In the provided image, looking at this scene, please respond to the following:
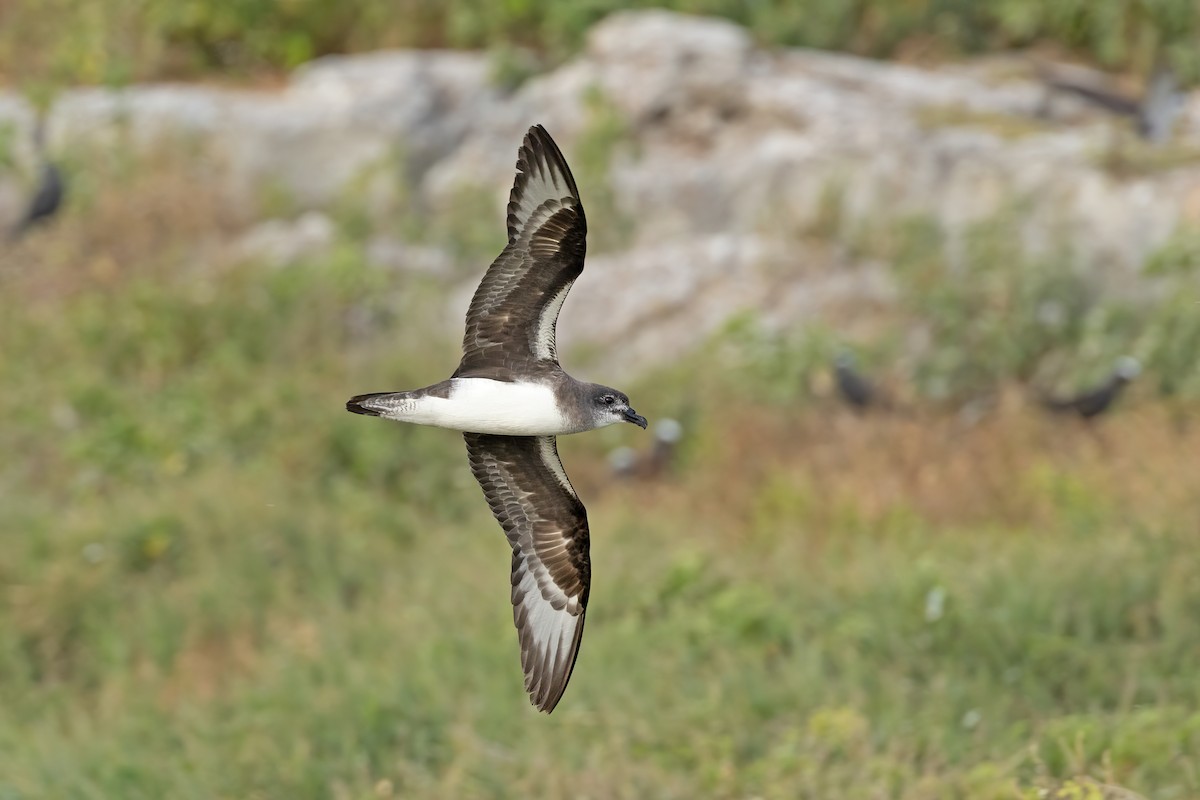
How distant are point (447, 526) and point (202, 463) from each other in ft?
5.80

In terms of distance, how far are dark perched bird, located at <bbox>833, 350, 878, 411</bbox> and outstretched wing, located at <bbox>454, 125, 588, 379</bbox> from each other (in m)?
5.78

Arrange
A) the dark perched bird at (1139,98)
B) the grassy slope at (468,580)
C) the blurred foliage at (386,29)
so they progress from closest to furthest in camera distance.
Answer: the grassy slope at (468,580), the dark perched bird at (1139,98), the blurred foliage at (386,29)

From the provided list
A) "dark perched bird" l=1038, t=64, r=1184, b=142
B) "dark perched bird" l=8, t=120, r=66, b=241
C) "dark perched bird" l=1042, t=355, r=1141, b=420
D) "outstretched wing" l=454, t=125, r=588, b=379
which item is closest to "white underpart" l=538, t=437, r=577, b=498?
"outstretched wing" l=454, t=125, r=588, b=379

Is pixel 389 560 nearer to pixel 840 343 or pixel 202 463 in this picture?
pixel 202 463

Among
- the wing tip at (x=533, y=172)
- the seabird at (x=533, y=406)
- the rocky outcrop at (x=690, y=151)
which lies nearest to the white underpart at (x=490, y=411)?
the seabird at (x=533, y=406)

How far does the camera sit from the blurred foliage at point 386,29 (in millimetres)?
13898

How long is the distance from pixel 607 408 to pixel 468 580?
172 inches

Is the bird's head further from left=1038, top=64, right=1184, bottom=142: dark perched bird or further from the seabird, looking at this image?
left=1038, top=64, right=1184, bottom=142: dark perched bird

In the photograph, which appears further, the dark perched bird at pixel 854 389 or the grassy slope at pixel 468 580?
the dark perched bird at pixel 854 389

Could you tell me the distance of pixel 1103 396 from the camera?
32.4 ft

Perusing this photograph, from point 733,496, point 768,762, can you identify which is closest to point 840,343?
point 733,496

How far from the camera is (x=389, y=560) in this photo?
9.73 m

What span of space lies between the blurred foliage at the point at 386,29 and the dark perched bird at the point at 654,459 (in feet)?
14.4

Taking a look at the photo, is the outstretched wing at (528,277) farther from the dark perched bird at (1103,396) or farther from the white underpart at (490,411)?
the dark perched bird at (1103,396)
